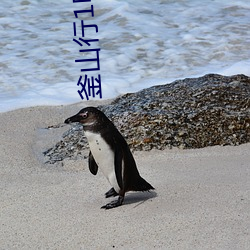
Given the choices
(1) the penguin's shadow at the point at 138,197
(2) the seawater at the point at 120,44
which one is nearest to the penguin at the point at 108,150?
(1) the penguin's shadow at the point at 138,197

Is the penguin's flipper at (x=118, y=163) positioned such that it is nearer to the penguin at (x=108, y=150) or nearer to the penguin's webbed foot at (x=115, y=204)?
the penguin at (x=108, y=150)

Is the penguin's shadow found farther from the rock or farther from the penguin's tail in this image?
the rock

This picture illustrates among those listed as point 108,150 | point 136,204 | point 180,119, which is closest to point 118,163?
point 108,150

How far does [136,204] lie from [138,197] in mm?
137

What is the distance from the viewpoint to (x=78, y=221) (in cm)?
363

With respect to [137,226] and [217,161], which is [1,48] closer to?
[217,161]

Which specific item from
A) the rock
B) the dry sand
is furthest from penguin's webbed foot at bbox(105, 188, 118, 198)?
the rock

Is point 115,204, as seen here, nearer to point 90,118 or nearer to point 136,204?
point 136,204

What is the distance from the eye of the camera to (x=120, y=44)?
894 centimetres

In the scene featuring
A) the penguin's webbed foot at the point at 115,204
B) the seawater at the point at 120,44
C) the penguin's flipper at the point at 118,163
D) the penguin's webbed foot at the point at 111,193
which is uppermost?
the penguin's flipper at the point at 118,163

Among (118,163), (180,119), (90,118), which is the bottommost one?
(180,119)

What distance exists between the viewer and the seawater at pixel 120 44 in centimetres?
738

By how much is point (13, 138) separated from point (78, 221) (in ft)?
5.67

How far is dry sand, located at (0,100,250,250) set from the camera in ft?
11.1
